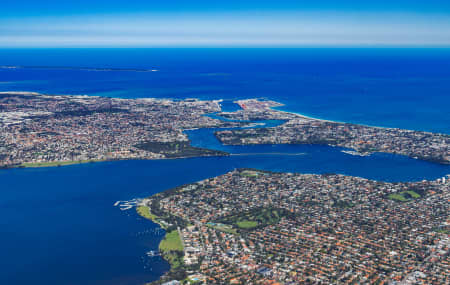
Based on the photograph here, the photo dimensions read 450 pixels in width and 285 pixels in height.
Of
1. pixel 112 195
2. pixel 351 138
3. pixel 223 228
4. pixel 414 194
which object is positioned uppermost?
pixel 351 138

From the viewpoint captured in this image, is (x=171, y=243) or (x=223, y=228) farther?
(x=223, y=228)

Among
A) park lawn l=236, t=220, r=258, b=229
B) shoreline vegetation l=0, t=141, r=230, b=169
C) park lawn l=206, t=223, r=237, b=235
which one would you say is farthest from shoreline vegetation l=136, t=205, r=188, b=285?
shoreline vegetation l=0, t=141, r=230, b=169

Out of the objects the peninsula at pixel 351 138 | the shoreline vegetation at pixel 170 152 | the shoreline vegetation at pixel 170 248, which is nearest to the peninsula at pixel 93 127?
the shoreline vegetation at pixel 170 152

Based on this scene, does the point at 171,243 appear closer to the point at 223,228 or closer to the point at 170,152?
the point at 223,228

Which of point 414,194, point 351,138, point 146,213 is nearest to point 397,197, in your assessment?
point 414,194

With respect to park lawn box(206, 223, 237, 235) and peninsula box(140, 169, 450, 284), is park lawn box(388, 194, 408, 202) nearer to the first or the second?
peninsula box(140, 169, 450, 284)

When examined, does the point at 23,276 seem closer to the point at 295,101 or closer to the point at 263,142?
the point at 263,142
